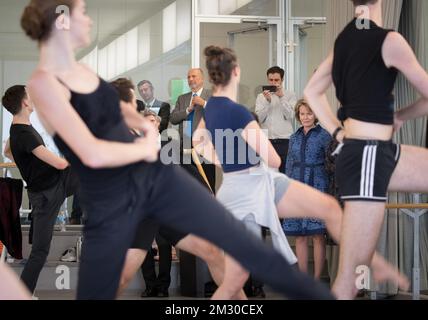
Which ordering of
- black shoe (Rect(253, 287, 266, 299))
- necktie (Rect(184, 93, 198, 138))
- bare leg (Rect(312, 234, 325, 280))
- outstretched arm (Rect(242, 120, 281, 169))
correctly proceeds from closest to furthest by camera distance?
1. outstretched arm (Rect(242, 120, 281, 169))
2. bare leg (Rect(312, 234, 325, 280))
3. black shoe (Rect(253, 287, 266, 299))
4. necktie (Rect(184, 93, 198, 138))

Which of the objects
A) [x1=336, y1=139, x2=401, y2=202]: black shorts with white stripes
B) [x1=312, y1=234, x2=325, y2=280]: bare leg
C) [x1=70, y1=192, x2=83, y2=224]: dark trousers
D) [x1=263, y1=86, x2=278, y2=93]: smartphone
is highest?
[x1=263, y1=86, x2=278, y2=93]: smartphone

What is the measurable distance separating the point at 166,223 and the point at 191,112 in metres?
4.81

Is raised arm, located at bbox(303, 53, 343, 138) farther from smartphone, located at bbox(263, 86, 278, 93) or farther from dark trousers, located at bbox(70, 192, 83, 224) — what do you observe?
dark trousers, located at bbox(70, 192, 83, 224)

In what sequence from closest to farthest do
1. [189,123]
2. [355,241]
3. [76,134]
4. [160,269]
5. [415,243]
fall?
[76,134], [355,241], [415,243], [160,269], [189,123]

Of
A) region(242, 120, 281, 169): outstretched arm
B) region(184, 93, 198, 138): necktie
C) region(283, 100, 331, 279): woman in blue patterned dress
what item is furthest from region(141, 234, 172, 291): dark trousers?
region(242, 120, 281, 169): outstretched arm

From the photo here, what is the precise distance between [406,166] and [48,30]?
5.02ft

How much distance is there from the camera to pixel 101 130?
100 inches

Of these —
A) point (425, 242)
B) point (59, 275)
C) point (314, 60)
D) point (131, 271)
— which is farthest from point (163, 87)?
point (131, 271)

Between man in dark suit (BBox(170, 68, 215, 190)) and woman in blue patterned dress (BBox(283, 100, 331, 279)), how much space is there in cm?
89

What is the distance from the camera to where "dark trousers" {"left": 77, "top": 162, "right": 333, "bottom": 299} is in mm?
2418

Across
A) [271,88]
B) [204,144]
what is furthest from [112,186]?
[271,88]

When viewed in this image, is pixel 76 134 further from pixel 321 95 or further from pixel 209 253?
pixel 209 253

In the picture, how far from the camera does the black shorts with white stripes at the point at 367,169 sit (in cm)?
316

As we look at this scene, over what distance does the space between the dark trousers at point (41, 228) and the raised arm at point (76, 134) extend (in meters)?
2.74
